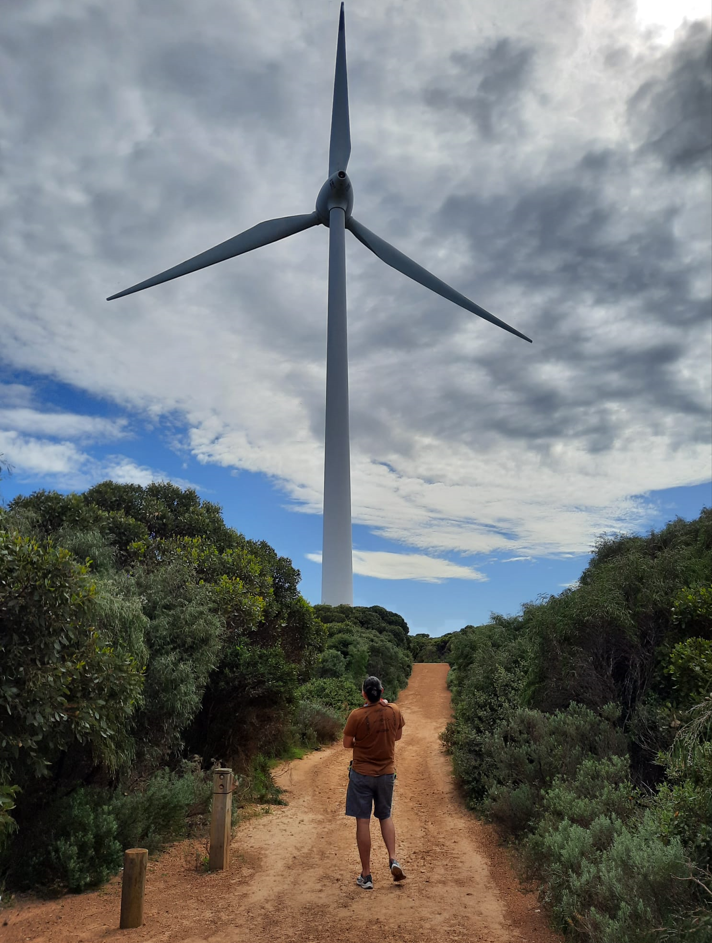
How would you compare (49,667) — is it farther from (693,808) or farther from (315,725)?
(315,725)

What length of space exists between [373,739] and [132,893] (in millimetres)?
2796

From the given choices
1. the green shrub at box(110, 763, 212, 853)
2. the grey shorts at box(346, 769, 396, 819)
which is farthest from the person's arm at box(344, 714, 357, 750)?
the green shrub at box(110, 763, 212, 853)

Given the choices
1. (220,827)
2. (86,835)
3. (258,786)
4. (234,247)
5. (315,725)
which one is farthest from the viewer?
(234,247)

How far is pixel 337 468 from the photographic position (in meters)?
42.4

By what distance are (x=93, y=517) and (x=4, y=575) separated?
13.7 m

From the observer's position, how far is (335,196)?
137 feet

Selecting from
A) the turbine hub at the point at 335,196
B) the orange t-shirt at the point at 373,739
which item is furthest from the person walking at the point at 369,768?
the turbine hub at the point at 335,196

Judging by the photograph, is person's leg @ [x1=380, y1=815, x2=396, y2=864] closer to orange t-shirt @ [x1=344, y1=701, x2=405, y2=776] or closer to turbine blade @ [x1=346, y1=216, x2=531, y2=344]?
orange t-shirt @ [x1=344, y1=701, x2=405, y2=776]

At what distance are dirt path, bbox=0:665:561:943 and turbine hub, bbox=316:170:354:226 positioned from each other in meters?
39.4

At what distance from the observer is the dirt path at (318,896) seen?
236 inches

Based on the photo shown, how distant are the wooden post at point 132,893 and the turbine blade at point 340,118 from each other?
139 ft

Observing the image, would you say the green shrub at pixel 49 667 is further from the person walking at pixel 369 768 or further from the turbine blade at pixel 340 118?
the turbine blade at pixel 340 118

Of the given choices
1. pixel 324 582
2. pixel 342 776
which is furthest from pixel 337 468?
pixel 342 776

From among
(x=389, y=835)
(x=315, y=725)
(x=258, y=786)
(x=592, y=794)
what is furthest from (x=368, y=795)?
(x=315, y=725)
